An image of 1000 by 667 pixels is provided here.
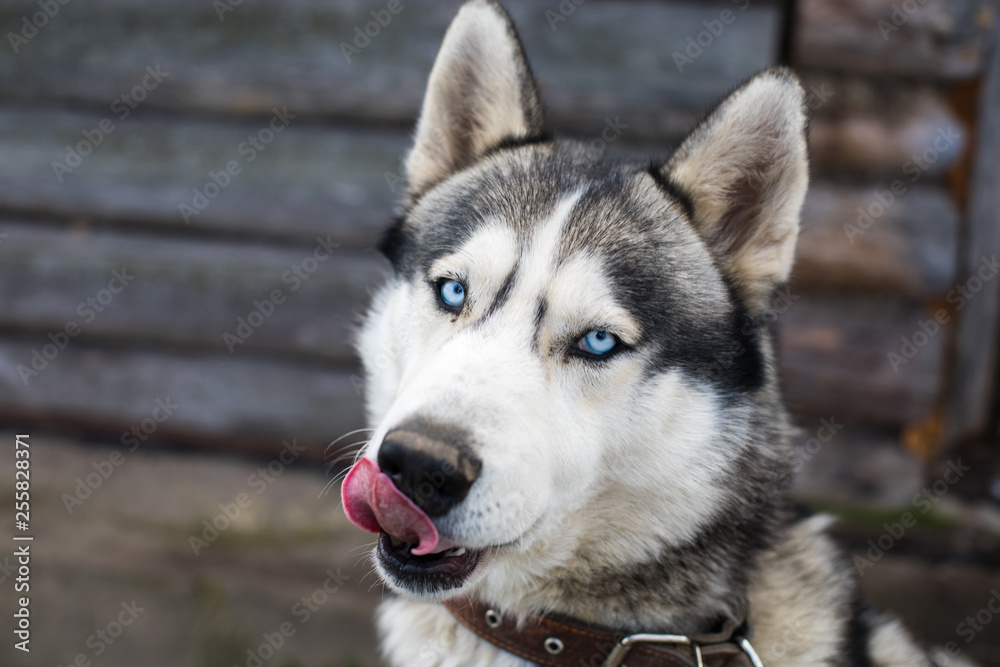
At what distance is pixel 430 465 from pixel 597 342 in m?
0.58

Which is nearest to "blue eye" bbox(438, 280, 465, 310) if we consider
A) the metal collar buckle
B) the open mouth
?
the open mouth

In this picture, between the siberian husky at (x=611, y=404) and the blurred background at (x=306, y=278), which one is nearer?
the siberian husky at (x=611, y=404)

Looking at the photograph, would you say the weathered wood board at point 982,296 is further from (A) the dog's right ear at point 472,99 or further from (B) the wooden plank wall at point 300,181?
(A) the dog's right ear at point 472,99

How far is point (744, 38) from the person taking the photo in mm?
3217

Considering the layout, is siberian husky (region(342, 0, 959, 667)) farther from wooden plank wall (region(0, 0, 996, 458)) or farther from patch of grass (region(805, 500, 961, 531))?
patch of grass (region(805, 500, 961, 531))

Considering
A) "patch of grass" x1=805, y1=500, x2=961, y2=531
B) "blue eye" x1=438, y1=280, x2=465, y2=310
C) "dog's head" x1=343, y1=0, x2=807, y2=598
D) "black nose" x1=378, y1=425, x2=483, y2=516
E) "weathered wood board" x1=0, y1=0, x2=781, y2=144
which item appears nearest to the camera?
"black nose" x1=378, y1=425, x2=483, y2=516

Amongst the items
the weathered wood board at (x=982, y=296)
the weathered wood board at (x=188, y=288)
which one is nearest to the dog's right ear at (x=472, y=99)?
the weathered wood board at (x=188, y=288)

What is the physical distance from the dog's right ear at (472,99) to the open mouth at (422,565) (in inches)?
46.8

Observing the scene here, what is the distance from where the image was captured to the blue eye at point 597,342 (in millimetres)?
1803

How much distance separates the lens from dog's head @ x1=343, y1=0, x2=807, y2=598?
1.55 metres

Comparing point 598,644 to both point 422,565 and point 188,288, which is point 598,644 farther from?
point 188,288

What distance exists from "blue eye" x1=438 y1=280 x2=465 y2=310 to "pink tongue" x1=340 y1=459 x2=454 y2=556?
1.71 ft

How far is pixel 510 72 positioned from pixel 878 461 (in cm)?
272

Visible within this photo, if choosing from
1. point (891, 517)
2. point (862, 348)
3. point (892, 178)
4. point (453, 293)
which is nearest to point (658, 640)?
point (453, 293)
